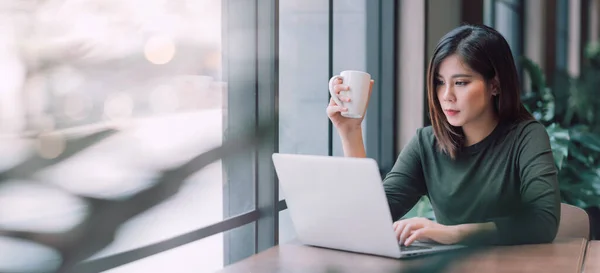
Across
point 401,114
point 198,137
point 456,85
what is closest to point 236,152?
point 198,137

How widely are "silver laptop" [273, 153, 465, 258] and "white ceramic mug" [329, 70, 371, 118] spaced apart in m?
0.21

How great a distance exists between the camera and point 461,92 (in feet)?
4.51

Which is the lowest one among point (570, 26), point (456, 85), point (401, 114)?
point (401, 114)

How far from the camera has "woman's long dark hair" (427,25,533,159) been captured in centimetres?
136

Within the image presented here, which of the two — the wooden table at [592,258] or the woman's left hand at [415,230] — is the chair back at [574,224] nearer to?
the wooden table at [592,258]

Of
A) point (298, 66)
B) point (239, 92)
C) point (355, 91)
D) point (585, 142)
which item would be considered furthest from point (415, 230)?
point (585, 142)

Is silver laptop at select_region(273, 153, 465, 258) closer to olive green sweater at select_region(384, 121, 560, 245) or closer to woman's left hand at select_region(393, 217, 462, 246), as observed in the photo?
woman's left hand at select_region(393, 217, 462, 246)

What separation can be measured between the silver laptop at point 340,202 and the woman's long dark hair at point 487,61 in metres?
0.54

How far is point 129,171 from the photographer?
131mm

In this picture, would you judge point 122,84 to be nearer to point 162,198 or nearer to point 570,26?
point 162,198

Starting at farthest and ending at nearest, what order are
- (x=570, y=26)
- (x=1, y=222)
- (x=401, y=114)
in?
1. (x=401, y=114)
2. (x=570, y=26)
3. (x=1, y=222)

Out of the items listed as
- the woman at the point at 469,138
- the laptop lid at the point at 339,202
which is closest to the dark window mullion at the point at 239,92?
the laptop lid at the point at 339,202

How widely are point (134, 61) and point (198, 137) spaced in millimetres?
25

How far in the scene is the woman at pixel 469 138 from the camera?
53.2 inches
